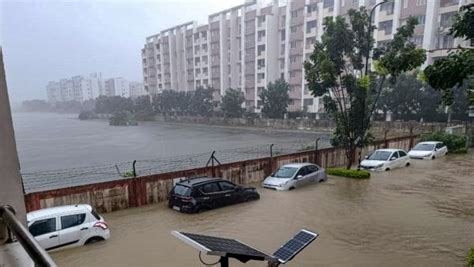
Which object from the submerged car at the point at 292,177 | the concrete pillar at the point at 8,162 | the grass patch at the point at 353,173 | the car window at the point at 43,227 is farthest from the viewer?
the grass patch at the point at 353,173

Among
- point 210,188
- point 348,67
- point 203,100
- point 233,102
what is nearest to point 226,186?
point 210,188

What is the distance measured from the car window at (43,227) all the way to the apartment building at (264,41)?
44.7 meters

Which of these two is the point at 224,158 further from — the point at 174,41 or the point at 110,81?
the point at 110,81

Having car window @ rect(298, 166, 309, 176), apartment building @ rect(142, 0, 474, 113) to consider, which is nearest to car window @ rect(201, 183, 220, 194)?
car window @ rect(298, 166, 309, 176)

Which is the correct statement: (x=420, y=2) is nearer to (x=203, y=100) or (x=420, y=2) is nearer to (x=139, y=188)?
(x=203, y=100)

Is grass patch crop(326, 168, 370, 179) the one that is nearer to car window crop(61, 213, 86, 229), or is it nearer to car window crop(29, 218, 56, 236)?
car window crop(61, 213, 86, 229)

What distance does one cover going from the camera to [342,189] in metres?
15.2

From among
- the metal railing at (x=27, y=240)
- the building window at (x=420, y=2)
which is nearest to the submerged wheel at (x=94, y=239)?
the metal railing at (x=27, y=240)

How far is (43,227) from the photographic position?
8297mm

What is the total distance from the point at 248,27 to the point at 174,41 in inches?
1103

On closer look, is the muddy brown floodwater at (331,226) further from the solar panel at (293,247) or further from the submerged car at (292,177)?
the solar panel at (293,247)

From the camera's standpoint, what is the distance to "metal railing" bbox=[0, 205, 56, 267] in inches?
52.0

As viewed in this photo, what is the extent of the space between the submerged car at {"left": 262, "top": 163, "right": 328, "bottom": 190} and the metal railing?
1320cm

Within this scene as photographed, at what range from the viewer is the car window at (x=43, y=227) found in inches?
320
